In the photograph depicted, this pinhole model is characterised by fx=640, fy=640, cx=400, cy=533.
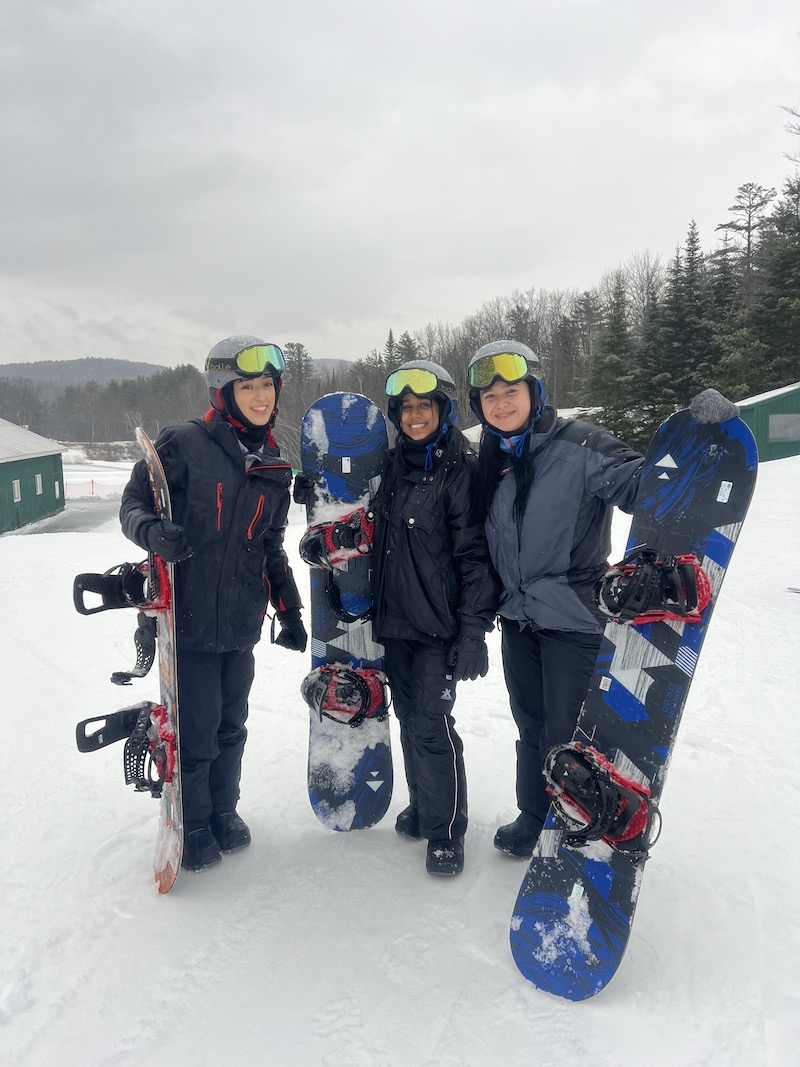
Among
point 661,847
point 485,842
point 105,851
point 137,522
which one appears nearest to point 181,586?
point 137,522

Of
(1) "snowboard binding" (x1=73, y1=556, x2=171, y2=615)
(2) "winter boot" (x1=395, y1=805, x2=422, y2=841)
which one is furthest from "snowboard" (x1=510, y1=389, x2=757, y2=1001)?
(1) "snowboard binding" (x1=73, y1=556, x2=171, y2=615)

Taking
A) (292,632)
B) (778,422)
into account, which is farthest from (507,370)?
(778,422)

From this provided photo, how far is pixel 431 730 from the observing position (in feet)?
8.56

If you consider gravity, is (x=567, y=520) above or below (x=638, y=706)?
above

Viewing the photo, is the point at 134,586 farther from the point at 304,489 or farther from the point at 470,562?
the point at 470,562

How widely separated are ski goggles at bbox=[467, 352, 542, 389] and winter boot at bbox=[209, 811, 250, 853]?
7.02ft

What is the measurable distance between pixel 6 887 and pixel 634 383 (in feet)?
84.5

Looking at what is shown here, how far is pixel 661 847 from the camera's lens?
2707mm

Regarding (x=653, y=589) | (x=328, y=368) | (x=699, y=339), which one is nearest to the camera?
(x=653, y=589)

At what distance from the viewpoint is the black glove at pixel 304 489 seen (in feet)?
10.0

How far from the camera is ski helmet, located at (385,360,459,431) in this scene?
8.52 feet

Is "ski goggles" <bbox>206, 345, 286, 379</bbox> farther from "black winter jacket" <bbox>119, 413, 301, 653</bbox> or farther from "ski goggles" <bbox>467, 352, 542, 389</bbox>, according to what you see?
"ski goggles" <bbox>467, 352, 542, 389</bbox>

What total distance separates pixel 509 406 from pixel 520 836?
179 cm

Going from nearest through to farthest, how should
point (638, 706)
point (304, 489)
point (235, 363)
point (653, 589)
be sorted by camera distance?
point (653, 589), point (638, 706), point (235, 363), point (304, 489)
